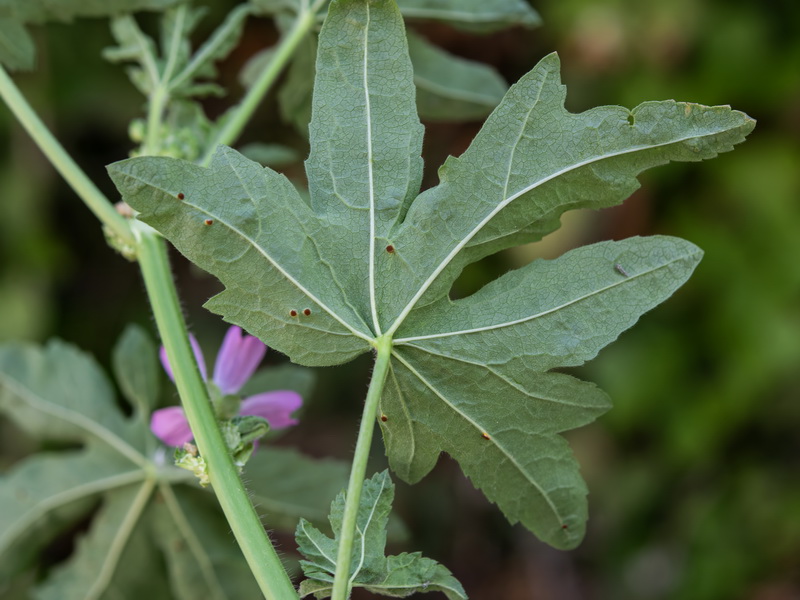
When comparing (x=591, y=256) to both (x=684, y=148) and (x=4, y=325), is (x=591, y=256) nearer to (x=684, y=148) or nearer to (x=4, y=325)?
(x=684, y=148)

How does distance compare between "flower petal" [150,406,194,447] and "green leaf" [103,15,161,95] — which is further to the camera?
"green leaf" [103,15,161,95]

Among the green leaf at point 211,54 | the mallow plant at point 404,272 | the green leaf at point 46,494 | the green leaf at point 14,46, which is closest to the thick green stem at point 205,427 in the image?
the mallow plant at point 404,272

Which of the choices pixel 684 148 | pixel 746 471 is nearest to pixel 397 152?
pixel 684 148

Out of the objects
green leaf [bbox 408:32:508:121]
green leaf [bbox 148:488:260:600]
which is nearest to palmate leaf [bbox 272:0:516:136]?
green leaf [bbox 408:32:508:121]

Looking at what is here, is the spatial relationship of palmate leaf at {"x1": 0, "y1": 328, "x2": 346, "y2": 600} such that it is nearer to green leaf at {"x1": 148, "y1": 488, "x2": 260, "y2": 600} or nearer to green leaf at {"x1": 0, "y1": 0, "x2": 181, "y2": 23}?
green leaf at {"x1": 148, "y1": 488, "x2": 260, "y2": 600}

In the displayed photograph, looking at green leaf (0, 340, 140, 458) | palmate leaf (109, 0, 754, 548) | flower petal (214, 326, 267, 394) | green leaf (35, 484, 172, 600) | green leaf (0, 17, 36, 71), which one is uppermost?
green leaf (0, 17, 36, 71)

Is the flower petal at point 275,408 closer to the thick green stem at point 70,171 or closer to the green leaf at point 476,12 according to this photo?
the thick green stem at point 70,171

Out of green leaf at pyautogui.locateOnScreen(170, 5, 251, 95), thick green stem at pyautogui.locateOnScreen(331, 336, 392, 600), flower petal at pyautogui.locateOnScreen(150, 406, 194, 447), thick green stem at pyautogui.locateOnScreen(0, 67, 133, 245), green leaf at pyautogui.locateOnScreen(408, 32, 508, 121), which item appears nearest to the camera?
thick green stem at pyautogui.locateOnScreen(331, 336, 392, 600)
